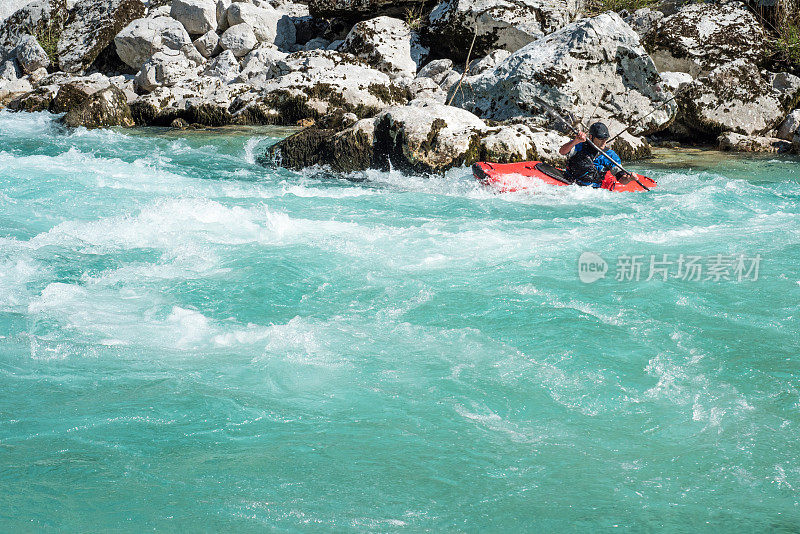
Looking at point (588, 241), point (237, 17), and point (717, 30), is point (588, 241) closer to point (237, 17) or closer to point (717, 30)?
point (717, 30)

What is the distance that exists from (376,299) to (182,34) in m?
13.3

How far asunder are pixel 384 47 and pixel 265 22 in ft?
12.4

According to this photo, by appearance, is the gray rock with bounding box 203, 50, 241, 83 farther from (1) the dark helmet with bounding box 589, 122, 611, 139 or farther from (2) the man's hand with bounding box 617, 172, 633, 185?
(2) the man's hand with bounding box 617, 172, 633, 185

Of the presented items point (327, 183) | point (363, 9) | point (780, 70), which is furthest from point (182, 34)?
point (780, 70)

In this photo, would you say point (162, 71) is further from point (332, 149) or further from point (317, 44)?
point (332, 149)

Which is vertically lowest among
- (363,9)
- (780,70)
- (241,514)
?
(241,514)

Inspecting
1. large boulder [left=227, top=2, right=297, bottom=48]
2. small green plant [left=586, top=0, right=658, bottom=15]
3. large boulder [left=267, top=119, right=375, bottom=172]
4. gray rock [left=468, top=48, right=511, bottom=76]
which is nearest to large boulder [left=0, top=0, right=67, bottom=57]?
large boulder [left=227, top=2, right=297, bottom=48]

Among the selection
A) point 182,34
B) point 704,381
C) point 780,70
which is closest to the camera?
point 704,381

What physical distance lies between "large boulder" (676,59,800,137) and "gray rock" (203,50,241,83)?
9.08 metres

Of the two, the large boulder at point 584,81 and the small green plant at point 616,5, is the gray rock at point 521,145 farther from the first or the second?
the small green plant at point 616,5

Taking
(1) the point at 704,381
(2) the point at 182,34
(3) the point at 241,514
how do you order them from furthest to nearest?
(2) the point at 182,34
(1) the point at 704,381
(3) the point at 241,514

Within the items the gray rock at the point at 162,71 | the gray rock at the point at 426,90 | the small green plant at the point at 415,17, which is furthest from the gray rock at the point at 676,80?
the gray rock at the point at 162,71

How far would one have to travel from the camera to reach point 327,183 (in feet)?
26.9

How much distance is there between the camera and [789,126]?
10.7 metres
